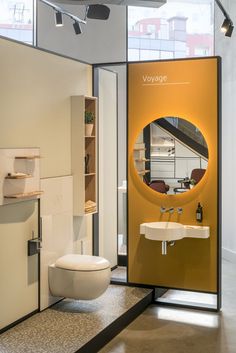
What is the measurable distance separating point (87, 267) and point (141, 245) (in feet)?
3.42

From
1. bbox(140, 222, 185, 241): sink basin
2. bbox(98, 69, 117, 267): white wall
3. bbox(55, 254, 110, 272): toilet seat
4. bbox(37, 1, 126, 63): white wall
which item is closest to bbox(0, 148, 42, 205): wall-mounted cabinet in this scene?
bbox(55, 254, 110, 272): toilet seat

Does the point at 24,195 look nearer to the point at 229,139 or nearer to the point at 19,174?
the point at 19,174

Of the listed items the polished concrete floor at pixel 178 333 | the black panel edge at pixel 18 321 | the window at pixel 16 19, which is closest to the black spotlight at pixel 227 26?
the window at pixel 16 19

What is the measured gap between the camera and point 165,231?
15.8 ft

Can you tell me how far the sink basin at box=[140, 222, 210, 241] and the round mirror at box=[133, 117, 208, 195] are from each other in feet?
1.22

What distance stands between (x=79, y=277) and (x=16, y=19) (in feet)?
12.3

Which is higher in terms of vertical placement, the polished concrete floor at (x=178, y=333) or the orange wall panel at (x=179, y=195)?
the orange wall panel at (x=179, y=195)

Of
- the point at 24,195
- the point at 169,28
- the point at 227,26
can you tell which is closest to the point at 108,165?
the point at 24,195

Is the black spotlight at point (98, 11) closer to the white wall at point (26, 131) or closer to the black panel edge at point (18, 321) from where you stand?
the white wall at point (26, 131)

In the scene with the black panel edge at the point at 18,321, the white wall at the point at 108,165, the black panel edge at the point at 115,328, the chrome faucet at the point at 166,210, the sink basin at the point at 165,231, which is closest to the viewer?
the black panel edge at the point at 115,328

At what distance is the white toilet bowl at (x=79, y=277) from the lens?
442cm

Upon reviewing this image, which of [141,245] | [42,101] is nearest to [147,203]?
[141,245]

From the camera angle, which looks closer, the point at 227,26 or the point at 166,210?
the point at 166,210

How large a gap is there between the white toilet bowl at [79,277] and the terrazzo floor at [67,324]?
17 cm
